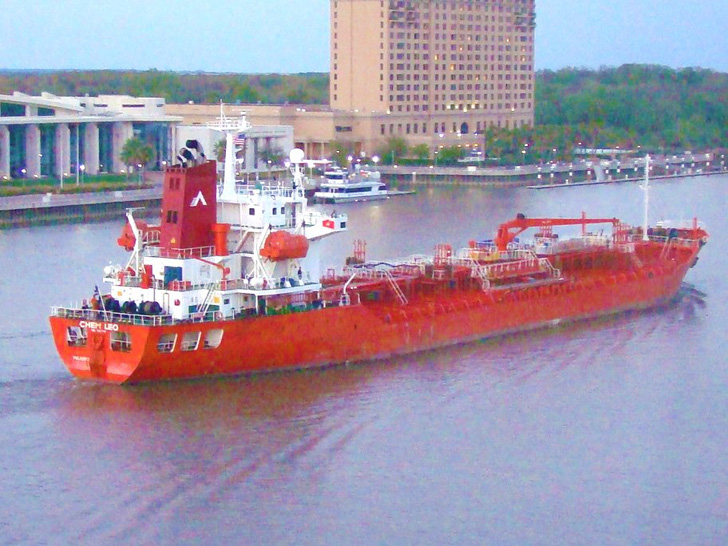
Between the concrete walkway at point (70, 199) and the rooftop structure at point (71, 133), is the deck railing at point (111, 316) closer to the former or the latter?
the concrete walkway at point (70, 199)

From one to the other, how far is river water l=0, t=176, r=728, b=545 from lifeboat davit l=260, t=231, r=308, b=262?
1.14 m

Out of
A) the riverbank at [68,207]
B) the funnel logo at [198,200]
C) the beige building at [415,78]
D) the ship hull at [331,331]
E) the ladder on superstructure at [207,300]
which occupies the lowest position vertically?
the ship hull at [331,331]

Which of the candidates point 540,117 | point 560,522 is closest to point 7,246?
point 560,522

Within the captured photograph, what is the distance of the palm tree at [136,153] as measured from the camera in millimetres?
37000

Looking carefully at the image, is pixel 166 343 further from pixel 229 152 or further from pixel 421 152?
pixel 421 152

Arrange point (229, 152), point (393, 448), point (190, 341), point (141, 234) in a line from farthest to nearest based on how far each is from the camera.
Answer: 1. point (229, 152)
2. point (141, 234)
3. point (190, 341)
4. point (393, 448)

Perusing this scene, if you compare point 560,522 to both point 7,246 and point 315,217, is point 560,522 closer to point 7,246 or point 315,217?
point 315,217

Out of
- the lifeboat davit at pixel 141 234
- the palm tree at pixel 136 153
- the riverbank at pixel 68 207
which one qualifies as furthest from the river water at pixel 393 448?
the palm tree at pixel 136 153

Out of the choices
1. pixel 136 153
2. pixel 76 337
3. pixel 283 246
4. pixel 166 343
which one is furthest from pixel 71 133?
pixel 166 343

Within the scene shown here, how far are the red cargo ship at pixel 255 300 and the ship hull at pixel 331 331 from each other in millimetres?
13

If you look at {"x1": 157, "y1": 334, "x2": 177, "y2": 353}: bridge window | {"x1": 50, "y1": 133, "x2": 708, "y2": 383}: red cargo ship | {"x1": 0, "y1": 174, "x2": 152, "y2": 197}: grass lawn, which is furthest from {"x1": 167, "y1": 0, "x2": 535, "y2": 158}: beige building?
{"x1": 157, "y1": 334, "x2": 177, "y2": 353}: bridge window

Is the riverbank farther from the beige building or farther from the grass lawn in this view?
the beige building

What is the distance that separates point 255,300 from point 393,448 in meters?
2.83

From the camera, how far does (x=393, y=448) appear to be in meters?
11.5
